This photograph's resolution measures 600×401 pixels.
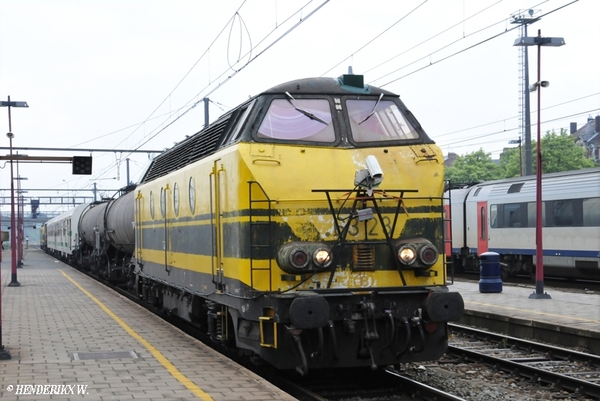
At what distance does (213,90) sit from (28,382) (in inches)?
582

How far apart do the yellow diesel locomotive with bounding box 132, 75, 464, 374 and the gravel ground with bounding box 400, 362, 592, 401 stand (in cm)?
98

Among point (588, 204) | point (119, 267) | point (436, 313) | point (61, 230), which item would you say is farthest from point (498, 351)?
point (61, 230)

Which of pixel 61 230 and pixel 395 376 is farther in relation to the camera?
pixel 61 230

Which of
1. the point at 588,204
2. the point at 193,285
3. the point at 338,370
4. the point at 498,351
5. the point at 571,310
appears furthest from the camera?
the point at 588,204

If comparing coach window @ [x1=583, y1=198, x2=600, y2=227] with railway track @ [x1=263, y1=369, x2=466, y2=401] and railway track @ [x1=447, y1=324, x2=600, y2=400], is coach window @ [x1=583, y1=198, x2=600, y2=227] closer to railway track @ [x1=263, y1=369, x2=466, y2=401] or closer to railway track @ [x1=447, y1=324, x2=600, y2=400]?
railway track @ [x1=447, y1=324, x2=600, y2=400]

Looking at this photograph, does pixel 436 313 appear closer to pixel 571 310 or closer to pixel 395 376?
pixel 395 376

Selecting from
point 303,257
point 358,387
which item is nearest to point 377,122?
point 303,257

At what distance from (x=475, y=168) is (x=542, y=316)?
74.5 metres

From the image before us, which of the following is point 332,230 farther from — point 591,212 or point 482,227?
point 482,227

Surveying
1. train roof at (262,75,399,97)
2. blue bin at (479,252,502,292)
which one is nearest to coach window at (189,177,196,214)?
train roof at (262,75,399,97)

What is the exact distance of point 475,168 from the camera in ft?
285

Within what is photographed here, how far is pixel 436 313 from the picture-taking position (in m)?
8.54

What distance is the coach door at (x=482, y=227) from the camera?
27328 millimetres

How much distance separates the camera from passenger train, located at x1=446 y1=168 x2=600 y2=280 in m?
22.0
